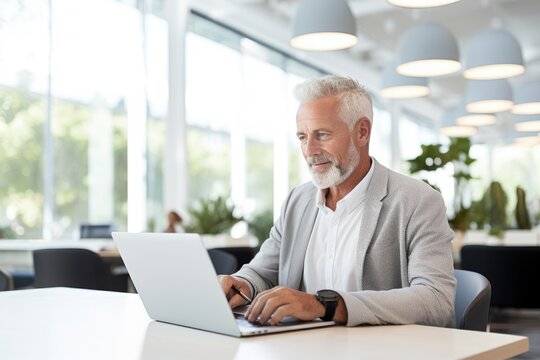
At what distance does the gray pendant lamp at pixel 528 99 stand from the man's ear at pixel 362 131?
6653 mm

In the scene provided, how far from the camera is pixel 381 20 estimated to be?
416 inches

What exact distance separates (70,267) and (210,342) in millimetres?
2821

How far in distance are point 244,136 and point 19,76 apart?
406cm

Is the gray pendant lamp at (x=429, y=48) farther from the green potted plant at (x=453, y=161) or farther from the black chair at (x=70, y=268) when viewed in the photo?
the black chair at (x=70, y=268)

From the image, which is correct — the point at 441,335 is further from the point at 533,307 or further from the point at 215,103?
the point at 215,103

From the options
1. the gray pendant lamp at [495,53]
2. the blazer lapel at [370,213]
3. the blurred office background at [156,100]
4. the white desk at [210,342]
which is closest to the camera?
the white desk at [210,342]

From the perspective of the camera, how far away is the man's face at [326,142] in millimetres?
2102

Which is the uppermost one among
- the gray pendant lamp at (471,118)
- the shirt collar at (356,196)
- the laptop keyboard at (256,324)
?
the gray pendant lamp at (471,118)

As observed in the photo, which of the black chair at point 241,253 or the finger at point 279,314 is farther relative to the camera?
the black chair at point 241,253

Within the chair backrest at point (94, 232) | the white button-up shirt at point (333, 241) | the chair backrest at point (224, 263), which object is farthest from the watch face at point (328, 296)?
the chair backrest at point (94, 232)

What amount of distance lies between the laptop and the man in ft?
0.81

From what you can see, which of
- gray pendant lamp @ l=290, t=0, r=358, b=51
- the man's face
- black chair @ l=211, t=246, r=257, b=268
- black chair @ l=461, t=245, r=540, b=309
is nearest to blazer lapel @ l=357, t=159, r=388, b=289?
the man's face

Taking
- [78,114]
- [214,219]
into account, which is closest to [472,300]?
[214,219]

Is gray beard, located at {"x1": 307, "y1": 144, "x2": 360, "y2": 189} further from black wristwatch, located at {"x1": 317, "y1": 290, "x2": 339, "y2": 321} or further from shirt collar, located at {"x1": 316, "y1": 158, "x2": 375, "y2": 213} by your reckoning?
black wristwatch, located at {"x1": 317, "y1": 290, "x2": 339, "y2": 321}
